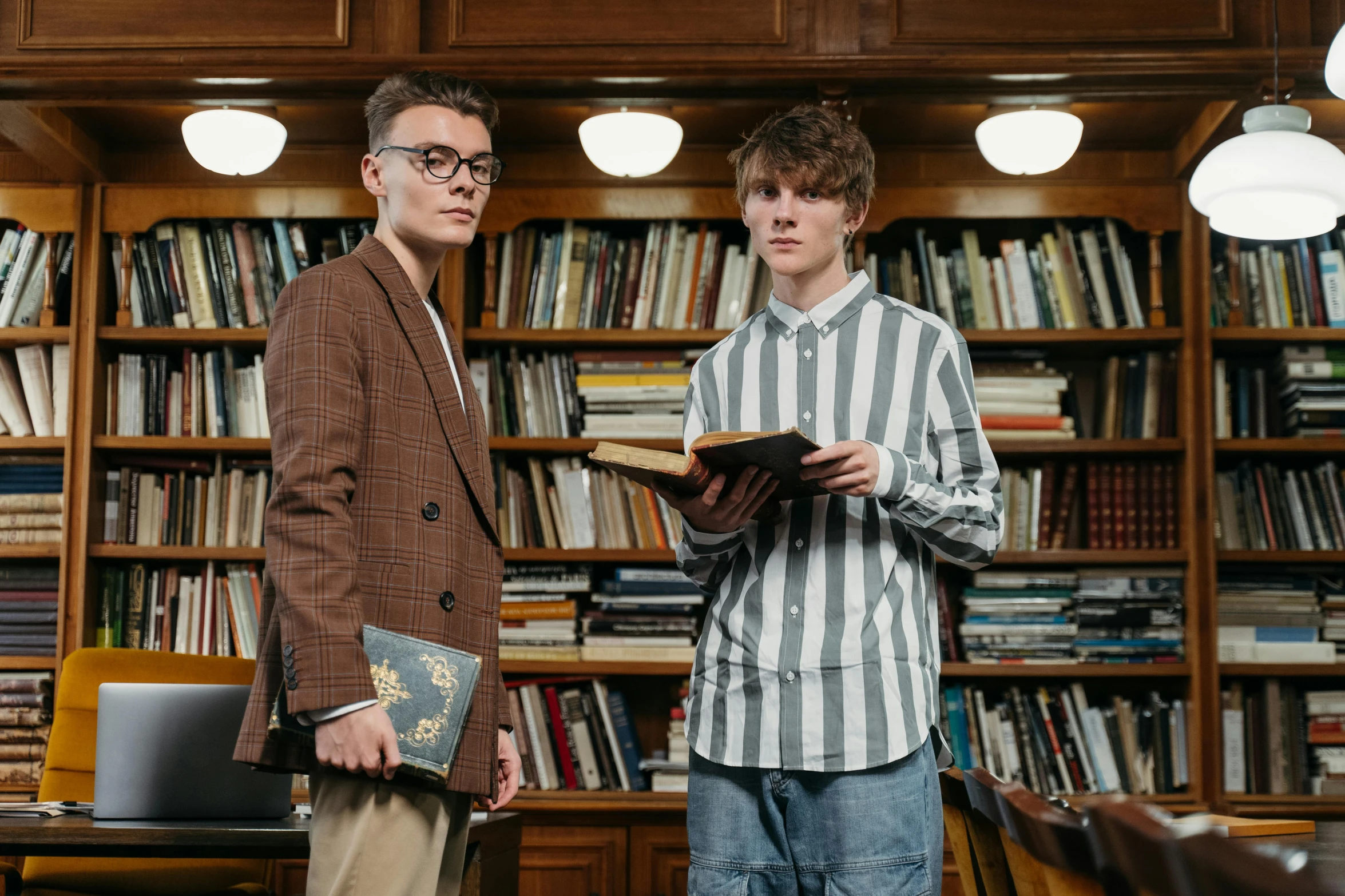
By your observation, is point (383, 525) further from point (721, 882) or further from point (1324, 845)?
point (1324, 845)

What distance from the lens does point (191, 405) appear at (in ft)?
11.1

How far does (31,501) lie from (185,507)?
43 centimetres

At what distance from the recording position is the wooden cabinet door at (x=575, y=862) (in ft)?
10.2

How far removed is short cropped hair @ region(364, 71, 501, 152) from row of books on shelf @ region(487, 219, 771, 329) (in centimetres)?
172

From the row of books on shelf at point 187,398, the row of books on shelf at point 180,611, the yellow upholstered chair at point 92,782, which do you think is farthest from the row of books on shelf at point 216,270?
the yellow upholstered chair at point 92,782

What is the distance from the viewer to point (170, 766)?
197 cm

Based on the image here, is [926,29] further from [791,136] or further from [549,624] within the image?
[549,624]

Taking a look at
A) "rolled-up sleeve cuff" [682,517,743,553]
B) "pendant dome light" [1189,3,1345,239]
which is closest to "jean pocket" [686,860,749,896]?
"rolled-up sleeve cuff" [682,517,743,553]

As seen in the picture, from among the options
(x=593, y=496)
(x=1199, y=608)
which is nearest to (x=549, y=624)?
(x=593, y=496)

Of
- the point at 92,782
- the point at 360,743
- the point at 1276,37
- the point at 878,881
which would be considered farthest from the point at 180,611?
the point at 1276,37

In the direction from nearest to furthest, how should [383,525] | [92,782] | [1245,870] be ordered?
1. [1245,870]
2. [383,525]
3. [92,782]

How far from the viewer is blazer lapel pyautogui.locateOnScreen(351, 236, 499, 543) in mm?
1413

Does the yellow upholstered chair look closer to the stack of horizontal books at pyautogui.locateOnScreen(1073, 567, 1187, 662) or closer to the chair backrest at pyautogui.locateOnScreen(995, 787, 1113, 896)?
the chair backrest at pyautogui.locateOnScreen(995, 787, 1113, 896)

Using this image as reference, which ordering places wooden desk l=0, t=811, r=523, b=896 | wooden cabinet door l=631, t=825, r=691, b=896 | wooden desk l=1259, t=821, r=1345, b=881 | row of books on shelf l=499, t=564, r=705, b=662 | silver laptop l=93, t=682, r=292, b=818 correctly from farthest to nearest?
row of books on shelf l=499, t=564, r=705, b=662, wooden cabinet door l=631, t=825, r=691, b=896, silver laptop l=93, t=682, r=292, b=818, wooden desk l=0, t=811, r=523, b=896, wooden desk l=1259, t=821, r=1345, b=881
